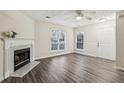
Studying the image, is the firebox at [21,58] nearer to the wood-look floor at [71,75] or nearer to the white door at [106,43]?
the wood-look floor at [71,75]

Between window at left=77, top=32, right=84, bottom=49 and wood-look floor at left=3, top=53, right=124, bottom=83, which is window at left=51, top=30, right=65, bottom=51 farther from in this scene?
wood-look floor at left=3, top=53, right=124, bottom=83

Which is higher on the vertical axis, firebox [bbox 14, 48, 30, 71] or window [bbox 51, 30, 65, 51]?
window [bbox 51, 30, 65, 51]

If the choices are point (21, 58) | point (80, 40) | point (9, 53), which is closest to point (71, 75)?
point (9, 53)

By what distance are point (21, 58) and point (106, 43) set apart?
15.7ft

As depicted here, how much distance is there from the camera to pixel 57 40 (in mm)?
7918

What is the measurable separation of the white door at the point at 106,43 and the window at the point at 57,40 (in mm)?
2757

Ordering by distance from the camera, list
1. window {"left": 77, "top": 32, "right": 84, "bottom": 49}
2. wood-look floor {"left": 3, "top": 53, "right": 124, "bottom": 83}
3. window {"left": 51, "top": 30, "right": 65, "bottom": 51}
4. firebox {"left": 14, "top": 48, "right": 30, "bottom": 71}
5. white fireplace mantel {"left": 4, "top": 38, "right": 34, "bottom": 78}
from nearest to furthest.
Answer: wood-look floor {"left": 3, "top": 53, "right": 124, "bottom": 83} → white fireplace mantel {"left": 4, "top": 38, "right": 34, "bottom": 78} → firebox {"left": 14, "top": 48, "right": 30, "bottom": 71} → window {"left": 51, "top": 30, "right": 65, "bottom": 51} → window {"left": 77, "top": 32, "right": 84, "bottom": 49}

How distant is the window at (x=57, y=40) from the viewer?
7554 millimetres

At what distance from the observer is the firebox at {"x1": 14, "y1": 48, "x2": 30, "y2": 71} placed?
4.02m

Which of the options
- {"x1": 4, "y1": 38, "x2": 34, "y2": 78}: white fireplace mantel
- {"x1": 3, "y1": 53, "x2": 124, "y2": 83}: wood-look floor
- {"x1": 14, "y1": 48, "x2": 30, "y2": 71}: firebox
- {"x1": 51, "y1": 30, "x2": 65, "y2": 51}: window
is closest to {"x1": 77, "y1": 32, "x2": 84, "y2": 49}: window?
{"x1": 51, "y1": 30, "x2": 65, "y2": 51}: window

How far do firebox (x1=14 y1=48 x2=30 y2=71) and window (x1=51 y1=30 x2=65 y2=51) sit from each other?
8.42ft

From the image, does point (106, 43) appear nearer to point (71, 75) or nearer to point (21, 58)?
point (71, 75)

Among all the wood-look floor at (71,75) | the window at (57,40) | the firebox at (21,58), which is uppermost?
the window at (57,40)

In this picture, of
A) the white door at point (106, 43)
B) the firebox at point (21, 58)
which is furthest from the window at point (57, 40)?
the white door at point (106, 43)
